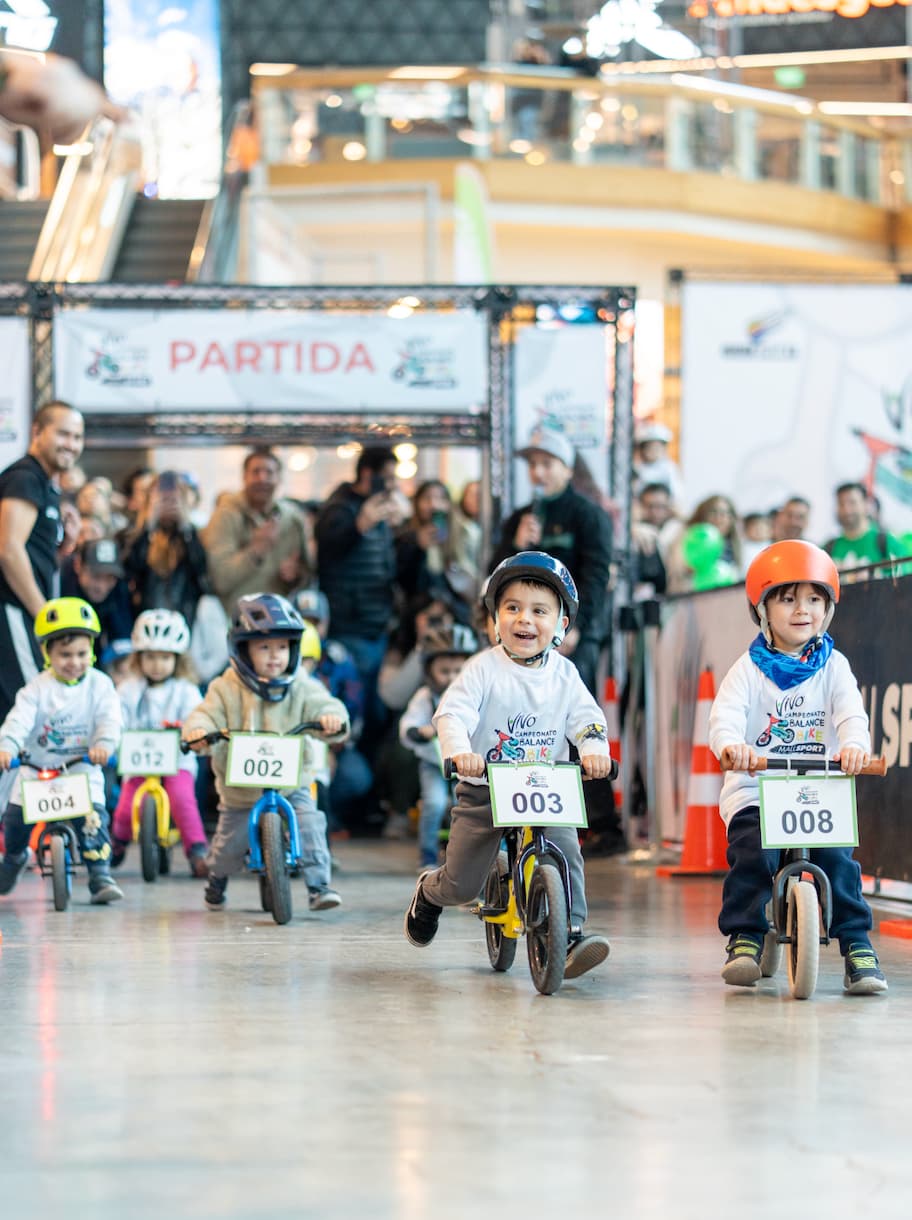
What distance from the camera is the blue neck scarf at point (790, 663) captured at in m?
6.51

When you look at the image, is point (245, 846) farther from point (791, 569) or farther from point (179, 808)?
point (791, 569)

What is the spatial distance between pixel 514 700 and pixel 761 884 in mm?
1020

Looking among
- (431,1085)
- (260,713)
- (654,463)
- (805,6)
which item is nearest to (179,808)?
(260,713)

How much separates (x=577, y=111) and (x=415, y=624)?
14.4m

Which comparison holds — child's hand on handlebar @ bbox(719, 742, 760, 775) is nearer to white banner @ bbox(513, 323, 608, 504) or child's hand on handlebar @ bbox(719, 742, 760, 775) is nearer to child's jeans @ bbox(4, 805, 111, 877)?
child's jeans @ bbox(4, 805, 111, 877)

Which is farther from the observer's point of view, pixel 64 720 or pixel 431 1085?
pixel 64 720

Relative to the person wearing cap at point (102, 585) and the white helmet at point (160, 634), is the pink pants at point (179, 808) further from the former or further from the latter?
the person wearing cap at point (102, 585)

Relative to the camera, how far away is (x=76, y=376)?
496 inches

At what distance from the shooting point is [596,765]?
634 centimetres

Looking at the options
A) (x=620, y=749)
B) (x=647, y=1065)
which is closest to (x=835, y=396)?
(x=620, y=749)

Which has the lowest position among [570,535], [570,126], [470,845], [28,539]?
[470,845]

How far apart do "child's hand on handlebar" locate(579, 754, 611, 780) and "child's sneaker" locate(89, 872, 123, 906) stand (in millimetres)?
3406

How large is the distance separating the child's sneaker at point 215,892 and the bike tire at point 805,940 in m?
3.36

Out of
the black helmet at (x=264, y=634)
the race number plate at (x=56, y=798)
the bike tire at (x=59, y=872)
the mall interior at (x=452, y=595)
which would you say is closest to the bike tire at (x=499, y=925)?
the mall interior at (x=452, y=595)
